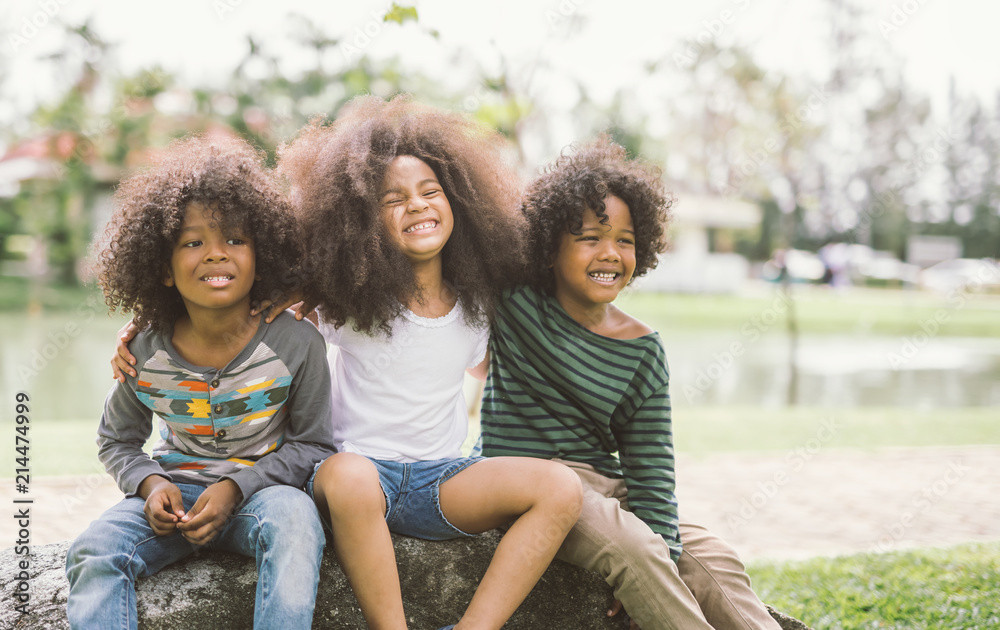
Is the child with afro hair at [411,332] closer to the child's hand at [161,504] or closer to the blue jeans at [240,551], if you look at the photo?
the blue jeans at [240,551]

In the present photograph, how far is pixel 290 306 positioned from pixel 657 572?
1218 millimetres

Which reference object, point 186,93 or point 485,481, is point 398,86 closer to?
point 485,481

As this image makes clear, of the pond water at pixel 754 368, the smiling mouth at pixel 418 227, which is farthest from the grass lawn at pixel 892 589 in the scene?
the pond water at pixel 754 368

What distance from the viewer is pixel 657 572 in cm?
205

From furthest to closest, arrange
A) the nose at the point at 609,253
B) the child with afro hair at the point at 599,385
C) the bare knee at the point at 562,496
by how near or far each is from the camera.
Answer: the nose at the point at 609,253
the child with afro hair at the point at 599,385
the bare knee at the point at 562,496

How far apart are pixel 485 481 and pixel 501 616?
1.08ft

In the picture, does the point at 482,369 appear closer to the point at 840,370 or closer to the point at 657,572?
the point at 657,572

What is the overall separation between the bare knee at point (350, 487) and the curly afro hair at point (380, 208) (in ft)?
1.51

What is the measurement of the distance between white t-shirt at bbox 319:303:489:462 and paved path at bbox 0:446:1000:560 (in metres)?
2.63

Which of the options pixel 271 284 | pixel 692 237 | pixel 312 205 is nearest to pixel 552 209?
pixel 312 205

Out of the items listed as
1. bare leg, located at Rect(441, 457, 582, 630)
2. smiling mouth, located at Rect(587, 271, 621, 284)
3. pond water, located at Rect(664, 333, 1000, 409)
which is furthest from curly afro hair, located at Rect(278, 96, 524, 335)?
pond water, located at Rect(664, 333, 1000, 409)

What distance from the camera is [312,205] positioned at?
92.7 inches

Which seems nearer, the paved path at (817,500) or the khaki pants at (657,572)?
the khaki pants at (657,572)

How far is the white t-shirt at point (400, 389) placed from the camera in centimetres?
224
